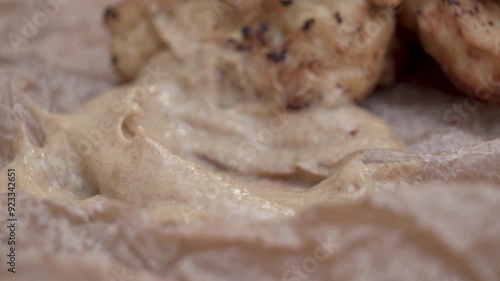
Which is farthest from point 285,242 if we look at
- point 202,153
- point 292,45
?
point 292,45

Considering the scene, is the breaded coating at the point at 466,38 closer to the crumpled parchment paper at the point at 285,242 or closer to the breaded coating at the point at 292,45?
the breaded coating at the point at 292,45

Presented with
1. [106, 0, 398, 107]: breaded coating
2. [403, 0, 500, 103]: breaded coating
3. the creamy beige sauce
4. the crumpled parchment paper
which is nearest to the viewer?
the crumpled parchment paper

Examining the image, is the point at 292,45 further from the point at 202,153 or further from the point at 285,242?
the point at 285,242

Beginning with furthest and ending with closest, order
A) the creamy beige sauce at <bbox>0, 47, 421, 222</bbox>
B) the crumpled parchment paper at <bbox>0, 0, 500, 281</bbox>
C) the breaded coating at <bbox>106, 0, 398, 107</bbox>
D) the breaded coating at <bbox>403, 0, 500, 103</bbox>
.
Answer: the breaded coating at <bbox>106, 0, 398, 107</bbox> → the breaded coating at <bbox>403, 0, 500, 103</bbox> → the creamy beige sauce at <bbox>0, 47, 421, 222</bbox> → the crumpled parchment paper at <bbox>0, 0, 500, 281</bbox>

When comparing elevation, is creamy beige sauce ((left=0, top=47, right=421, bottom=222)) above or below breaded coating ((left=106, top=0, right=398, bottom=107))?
below

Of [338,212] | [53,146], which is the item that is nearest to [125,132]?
[53,146]

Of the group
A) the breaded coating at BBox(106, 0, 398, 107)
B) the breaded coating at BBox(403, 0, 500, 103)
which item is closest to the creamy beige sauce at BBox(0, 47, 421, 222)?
the breaded coating at BBox(106, 0, 398, 107)

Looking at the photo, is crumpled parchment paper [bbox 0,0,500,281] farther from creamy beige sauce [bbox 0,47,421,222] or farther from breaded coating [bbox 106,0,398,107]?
breaded coating [bbox 106,0,398,107]
